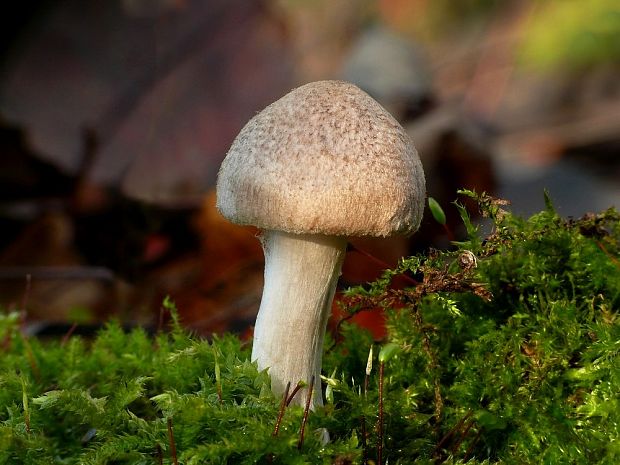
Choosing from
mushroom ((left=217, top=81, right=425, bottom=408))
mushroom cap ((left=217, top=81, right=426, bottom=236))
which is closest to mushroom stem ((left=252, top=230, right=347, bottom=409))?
mushroom ((left=217, top=81, right=425, bottom=408))

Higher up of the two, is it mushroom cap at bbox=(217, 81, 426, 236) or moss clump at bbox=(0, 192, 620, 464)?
mushroom cap at bbox=(217, 81, 426, 236)

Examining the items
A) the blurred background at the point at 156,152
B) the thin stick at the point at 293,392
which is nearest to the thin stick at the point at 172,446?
the thin stick at the point at 293,392

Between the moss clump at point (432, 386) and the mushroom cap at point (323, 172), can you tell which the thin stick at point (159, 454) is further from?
the mushroom cap at point (323, 172)

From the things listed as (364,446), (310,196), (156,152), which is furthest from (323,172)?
(156,152)

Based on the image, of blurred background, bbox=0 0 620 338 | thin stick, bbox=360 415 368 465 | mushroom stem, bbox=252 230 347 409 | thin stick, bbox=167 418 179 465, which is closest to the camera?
thin stick, bbox=167 418 179 465

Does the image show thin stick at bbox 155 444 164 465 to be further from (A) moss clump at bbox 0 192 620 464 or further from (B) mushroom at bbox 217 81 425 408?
(B) mushroom at bbox 217 81 425 408

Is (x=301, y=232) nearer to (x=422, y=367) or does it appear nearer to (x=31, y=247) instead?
(x=422, y=367)

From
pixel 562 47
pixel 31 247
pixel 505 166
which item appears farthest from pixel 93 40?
pixel 562 47

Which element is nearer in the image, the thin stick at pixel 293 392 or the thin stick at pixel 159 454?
the thin stick at pixel 159 454
